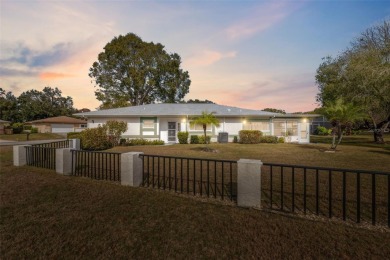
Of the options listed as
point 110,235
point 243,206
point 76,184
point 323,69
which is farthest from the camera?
point 323,69

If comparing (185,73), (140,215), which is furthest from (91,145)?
(185,73)

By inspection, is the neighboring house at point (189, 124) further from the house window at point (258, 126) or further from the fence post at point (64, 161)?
the fence post at point (64, 161)

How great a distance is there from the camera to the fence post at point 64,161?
6.99 metres

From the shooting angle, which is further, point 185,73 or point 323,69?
point 185,73

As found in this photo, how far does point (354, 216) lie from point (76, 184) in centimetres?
673

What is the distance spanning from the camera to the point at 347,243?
2.94 m

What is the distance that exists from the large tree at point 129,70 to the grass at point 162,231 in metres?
28.6

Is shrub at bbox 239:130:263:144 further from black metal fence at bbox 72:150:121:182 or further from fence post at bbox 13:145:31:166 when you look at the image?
fence post at bbox 13:145:31:166

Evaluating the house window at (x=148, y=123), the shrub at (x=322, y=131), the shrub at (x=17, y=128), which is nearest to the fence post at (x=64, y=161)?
the house window at (x=148, y=123)

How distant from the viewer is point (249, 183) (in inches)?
169

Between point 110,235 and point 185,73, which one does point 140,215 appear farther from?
point 185,73

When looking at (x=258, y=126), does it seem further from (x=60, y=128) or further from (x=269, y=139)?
(x=60, y=128)

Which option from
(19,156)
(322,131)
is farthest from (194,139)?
(322,131)

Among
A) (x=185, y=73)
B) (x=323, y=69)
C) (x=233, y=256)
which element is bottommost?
(x=233, y=256)
